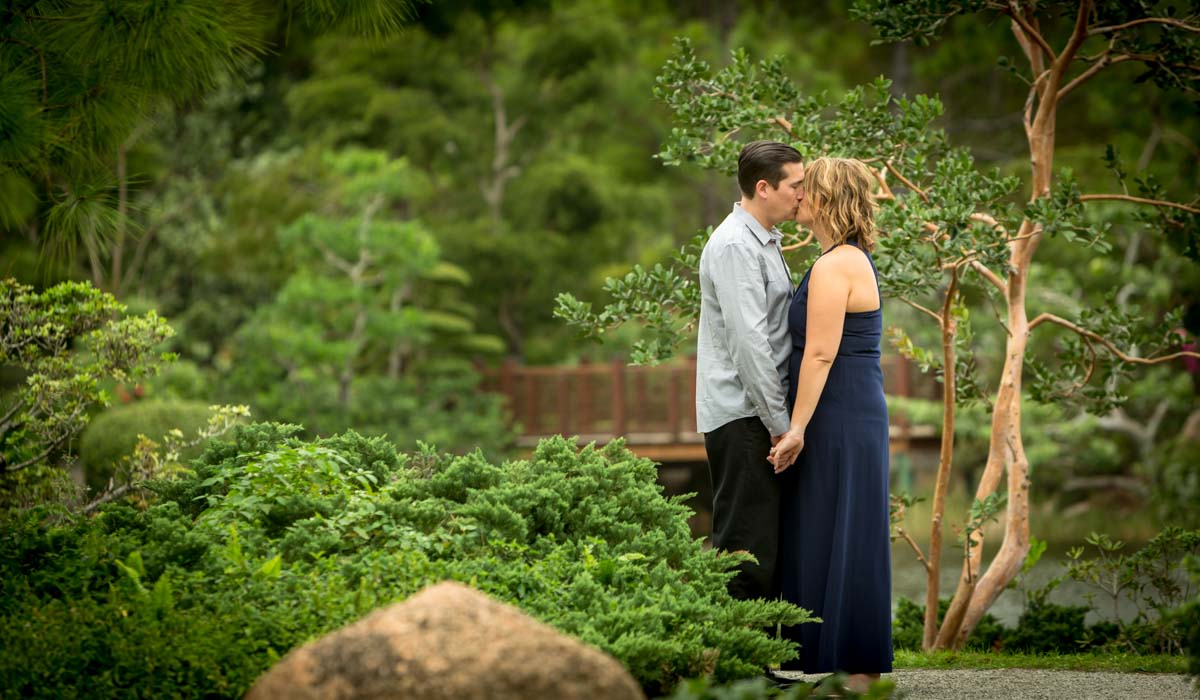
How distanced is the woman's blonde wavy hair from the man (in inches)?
5.6

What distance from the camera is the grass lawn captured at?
18.7 feet

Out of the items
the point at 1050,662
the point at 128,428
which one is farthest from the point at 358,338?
the point at 1050,662

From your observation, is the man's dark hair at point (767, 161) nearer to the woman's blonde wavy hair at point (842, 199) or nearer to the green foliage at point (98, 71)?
the woman's blonde wavy hair at point (842, 199)

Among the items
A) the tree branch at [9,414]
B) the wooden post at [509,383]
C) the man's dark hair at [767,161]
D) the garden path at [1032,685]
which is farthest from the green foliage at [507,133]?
the man's dark hair at [767,161]

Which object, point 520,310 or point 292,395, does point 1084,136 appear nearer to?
point 520,310

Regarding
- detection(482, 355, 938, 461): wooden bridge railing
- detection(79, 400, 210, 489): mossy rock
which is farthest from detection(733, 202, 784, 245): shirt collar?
detection(482, 355, 938, 461): wooden bridge railing

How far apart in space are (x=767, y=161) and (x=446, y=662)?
2481mm

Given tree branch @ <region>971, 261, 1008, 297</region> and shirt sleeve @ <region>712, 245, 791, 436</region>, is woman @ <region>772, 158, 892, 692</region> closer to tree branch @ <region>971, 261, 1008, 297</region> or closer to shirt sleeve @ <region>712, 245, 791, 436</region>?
shirt sleeve @ <region>712, 245, 791, 436</region>

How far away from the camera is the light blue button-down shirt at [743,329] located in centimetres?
452

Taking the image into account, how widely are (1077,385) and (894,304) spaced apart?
1359cm

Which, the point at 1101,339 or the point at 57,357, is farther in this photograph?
the point at 1101,339

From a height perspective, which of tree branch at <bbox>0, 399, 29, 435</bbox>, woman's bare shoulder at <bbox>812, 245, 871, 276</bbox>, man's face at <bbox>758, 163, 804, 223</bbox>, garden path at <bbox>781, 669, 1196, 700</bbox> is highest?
man's face at <bbox>758, 163, 804, 223</bbox>

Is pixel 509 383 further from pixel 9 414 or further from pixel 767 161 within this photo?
pixel 767 161

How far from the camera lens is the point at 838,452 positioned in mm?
4555
